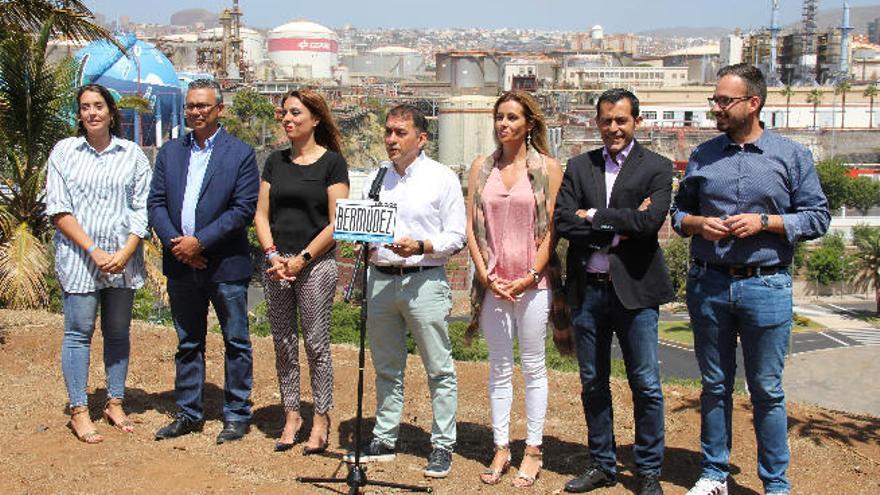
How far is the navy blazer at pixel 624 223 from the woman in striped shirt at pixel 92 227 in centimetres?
248

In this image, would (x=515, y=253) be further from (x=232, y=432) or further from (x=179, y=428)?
(x=179, y=428)

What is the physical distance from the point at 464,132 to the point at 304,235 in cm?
7222

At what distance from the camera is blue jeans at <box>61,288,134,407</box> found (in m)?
5.74

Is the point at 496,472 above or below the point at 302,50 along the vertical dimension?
below

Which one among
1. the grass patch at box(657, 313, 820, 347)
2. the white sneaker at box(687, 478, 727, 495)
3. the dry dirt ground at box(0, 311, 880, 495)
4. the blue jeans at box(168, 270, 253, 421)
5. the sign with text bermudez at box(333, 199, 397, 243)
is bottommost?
the grass patch at box(657, 313, 820, 347)

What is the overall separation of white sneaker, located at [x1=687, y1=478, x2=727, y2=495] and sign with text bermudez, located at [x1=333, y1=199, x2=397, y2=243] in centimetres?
190

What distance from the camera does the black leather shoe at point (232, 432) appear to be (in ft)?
18.8

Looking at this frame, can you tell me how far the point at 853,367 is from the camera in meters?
31.5

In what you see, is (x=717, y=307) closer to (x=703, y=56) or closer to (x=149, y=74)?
(x=149, y=74)

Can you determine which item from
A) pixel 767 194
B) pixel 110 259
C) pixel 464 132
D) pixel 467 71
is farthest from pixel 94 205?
pixel 467 71

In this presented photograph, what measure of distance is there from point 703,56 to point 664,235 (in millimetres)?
104695

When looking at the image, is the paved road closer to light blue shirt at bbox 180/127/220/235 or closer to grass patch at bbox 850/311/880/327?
grass patch at bbox 850/311/880/327

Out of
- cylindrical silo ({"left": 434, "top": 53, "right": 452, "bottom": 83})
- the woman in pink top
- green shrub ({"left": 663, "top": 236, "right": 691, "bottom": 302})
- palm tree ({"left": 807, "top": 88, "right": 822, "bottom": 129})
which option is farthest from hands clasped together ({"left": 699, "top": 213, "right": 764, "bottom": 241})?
cylindrical silo ({"left": 434, "top": 53, "right": 452, "bottom": 83})

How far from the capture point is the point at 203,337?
5898 mm
